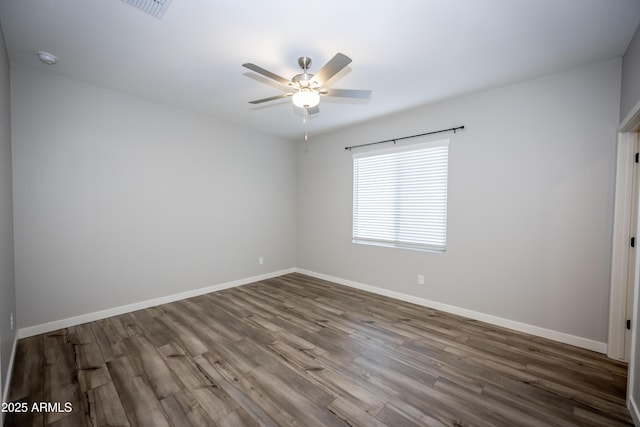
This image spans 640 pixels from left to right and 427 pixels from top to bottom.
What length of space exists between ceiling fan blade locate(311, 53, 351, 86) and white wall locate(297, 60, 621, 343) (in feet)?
6.86

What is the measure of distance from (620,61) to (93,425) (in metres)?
5.01

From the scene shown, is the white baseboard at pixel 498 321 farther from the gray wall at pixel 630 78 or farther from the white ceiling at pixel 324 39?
the white ceiling at pixel 324 39

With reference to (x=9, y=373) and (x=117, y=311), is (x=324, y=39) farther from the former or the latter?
(x=117, y=311)

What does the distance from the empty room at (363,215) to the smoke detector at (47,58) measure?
36 millimetres

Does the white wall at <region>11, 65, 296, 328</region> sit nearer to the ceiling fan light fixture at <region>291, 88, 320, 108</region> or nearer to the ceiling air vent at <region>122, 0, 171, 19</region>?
the ceiling air vent at <region>122, 0, 171, 19</region>

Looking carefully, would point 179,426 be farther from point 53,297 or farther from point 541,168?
point 541,168

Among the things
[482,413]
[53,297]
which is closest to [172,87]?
[53,297]

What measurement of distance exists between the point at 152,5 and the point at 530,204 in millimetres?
3843

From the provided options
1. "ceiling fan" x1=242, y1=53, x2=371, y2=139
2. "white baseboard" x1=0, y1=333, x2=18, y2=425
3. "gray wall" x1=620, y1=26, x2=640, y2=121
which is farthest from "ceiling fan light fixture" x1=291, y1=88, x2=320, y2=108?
"white baseboard" x1=0, y1=333, x2=18, y2=425

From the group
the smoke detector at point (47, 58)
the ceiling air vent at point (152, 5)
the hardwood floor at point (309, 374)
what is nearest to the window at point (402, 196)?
the hardwood floor at point (309, 374)

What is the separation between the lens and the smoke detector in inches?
93.4

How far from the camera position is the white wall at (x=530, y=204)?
250 centimetres

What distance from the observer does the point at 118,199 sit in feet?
10.6

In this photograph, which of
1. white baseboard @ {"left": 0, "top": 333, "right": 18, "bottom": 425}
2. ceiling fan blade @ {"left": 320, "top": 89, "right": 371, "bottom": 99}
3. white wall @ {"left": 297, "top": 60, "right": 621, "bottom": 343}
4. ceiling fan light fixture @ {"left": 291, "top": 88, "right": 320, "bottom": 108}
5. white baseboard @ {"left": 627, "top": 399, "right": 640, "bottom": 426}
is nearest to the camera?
white baseboard @ {"left": 627, "top": 399, "right": 640, "bottom": 426}
